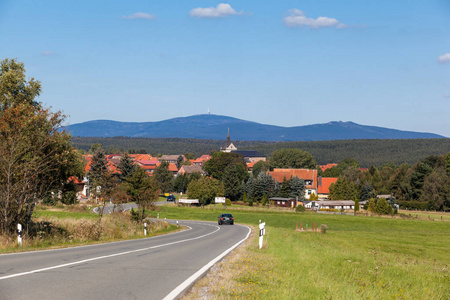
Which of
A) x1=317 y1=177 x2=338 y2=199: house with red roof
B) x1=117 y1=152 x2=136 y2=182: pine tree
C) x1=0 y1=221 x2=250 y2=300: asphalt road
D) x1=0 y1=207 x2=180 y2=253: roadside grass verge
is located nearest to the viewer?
x1=0 y1=221 x2=250 y2=300: asphalt road

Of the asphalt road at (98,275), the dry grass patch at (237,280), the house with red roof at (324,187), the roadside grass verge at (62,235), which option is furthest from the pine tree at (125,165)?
the dry grass patch at (237,280)

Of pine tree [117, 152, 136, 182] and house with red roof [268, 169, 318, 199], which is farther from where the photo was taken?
house with red roof [268, 169, 318, 199]

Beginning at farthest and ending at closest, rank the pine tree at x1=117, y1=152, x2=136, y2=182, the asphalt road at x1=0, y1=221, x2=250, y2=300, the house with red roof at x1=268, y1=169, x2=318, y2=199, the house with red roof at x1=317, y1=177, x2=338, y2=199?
the house with red roof at x1=317, y1=177, x2=338, y2=199 < the house with red roof at x1=268, y1=169, x2=318, y2=199 < the pine tree at x1=117, y1=152, x2=136, y2=182 < the asphalt road at x1=0, y1=221, x2=250, y2=300

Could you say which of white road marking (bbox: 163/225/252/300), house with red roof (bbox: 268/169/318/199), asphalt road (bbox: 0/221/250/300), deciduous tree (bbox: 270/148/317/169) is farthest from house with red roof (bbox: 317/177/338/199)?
white road marking (bbox: 163/225/252/300)

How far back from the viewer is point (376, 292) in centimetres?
1031

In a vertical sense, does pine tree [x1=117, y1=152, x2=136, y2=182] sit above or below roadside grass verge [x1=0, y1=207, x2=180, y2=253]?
above

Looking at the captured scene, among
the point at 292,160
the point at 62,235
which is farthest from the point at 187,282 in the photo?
the point at 292,160

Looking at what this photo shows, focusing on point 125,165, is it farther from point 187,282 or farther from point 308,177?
point 187,282

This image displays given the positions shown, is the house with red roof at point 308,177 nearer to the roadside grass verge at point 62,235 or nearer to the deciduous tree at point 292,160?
the deciduous tree at point 292,160

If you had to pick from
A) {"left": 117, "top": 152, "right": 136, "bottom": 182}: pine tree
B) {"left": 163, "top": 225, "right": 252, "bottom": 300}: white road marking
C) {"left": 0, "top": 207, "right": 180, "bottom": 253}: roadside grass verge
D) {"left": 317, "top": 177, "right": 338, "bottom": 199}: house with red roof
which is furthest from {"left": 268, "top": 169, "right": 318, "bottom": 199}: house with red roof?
{"left": 163, "top": 225, "right": 252, "bottom": 300}: white road marking

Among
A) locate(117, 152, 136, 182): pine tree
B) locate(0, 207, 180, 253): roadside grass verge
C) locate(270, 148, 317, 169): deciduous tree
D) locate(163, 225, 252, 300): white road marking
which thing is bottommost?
locate(0, 207, 180, 253): roadside grass verge

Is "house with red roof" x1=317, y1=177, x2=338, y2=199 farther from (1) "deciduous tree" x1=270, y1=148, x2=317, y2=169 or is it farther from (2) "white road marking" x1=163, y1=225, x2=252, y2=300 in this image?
(2) "white road marking" x1=163, y1=225, x2=252, y2=300

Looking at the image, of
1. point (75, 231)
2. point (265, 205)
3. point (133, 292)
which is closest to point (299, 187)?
point (265, 205)

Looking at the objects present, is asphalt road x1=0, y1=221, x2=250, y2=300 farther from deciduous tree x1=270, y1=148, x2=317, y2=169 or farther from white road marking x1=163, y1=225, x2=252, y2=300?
deciduous tree x1=270, y1=148, x2=317, y2=169
